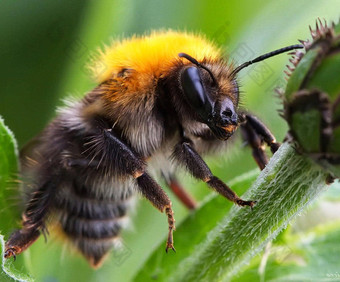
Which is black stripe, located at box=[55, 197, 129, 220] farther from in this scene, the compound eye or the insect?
the compound eye

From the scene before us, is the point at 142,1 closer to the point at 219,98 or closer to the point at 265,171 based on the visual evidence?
the point at 219,98

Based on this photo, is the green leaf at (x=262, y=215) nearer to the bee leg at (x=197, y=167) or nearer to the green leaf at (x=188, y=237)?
the bee leg at (x=197, y=167)

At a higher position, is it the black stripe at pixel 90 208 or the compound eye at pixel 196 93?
the compound eye at pixel 196 93

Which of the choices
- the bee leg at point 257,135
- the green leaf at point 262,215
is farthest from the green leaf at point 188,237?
the green leaf at point 262,215

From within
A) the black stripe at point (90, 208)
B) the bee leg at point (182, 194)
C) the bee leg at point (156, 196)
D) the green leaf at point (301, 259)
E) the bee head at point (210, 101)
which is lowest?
the green leaf at point (301, 259)

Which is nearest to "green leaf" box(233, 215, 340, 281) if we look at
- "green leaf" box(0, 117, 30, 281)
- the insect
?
the insect

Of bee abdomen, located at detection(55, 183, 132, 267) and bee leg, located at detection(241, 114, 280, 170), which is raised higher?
bee leg, located at detection(241, 114, 280, 170)

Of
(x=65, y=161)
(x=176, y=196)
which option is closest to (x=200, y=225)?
(x=176, y=196)

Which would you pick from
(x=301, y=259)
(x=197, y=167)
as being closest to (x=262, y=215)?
(x=197, y=167)

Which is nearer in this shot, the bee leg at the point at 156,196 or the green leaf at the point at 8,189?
the bee leg at the point at 156,196
